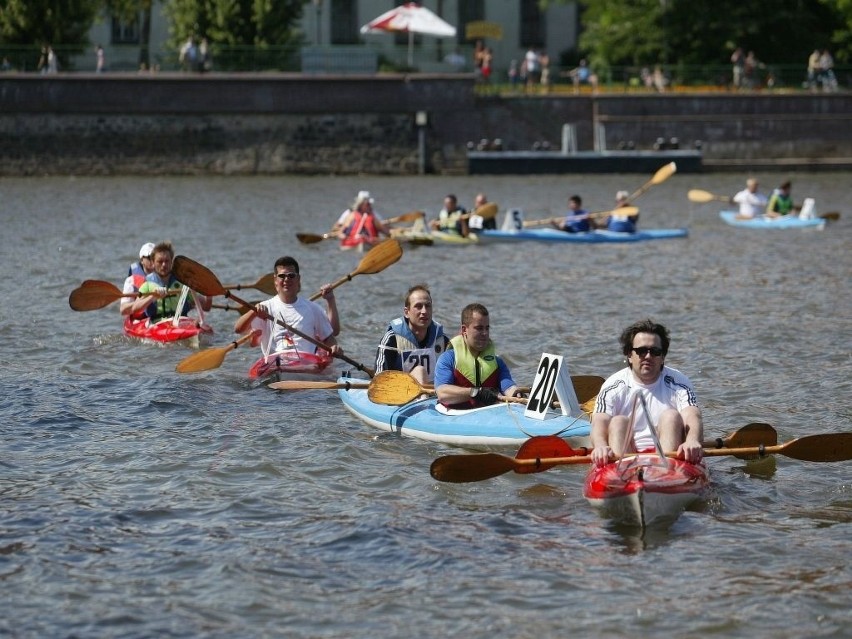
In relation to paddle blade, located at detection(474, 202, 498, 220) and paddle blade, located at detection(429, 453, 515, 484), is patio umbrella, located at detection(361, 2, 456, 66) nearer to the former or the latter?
paddle blade, located at detection(474, 202, 498, 220)

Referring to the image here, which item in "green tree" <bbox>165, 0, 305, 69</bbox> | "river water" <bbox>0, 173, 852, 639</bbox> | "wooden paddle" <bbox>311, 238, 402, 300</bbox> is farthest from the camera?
"green tree" <bbox>165, 0, 305, 69</bbox>

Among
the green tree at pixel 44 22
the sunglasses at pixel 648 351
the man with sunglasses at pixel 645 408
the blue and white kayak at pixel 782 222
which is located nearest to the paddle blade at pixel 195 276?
the man with sunglasses at pixel 645 408

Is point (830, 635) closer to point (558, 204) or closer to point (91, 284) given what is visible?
point (91, 284)

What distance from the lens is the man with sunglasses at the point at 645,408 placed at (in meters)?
10.0

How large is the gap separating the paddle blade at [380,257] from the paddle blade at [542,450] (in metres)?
5.85

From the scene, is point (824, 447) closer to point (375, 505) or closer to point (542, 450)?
point (542, 450)

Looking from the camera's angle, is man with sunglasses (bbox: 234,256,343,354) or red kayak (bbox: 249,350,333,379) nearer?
man with sunglasses (bbox: 234,256,343,354)

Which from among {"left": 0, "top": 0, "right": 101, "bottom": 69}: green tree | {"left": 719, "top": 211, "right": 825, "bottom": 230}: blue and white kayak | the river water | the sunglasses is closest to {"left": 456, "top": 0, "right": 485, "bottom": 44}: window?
{"left": 0, "top": 0, "right": 101, "bottom": 69}: green tree

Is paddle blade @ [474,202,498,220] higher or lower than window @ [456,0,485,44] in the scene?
lower

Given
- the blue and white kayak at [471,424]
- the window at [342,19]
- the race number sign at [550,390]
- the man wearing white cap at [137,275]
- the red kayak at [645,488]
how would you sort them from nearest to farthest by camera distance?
the red kayak at [645,488]
the race number sign at [550,390]
the blue and white kayak at [471,424]
the man wearing white cap at [137,275]
the window at [342,19]

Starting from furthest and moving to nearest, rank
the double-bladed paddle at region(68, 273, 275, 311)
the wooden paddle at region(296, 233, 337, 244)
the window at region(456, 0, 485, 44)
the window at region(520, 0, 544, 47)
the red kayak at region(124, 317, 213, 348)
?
the window at region(520, 0, 544, 47) < the window at region(456, 0, 485, 44) < the wooden paddle at region(296, 233, 337, 244) < the double-bladed paddle at region(68, 273, 275, 311) < the red kayak at region(124, 317, 213, 348)

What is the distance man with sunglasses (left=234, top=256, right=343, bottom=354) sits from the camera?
564 inches

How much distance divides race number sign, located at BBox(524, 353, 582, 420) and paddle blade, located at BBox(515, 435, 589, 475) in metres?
0.90

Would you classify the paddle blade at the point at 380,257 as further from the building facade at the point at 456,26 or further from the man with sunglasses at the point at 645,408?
the building facade at the point at 456,26
